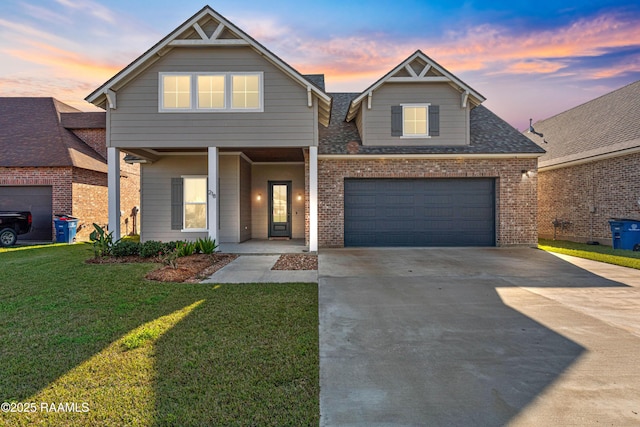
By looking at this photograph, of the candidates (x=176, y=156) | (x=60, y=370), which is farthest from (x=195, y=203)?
(x=60, y=370)

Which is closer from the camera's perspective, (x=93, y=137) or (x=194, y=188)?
(x=194, y=188)

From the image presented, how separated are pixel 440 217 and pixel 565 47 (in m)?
7.54

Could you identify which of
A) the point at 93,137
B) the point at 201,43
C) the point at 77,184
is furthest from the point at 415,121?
the point at 93,137

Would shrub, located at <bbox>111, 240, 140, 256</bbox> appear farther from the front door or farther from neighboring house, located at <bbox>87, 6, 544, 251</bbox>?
the front door

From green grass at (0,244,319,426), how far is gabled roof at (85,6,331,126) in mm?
6348

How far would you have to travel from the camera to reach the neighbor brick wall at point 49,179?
44.7 feet

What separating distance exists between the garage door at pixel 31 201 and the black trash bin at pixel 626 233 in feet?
70.6

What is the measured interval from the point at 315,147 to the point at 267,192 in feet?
15.8

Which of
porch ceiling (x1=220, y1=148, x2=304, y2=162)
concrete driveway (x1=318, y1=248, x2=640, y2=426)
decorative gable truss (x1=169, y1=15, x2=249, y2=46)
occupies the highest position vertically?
decorative gable truss (x1=169, y1=15, x2=249, y2=46)

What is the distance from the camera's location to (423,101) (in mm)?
11922

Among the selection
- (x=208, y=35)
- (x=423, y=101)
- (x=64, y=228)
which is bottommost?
(x=64, y=228)

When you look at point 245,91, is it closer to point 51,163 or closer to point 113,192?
point 113,192

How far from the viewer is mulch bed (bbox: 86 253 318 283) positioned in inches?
271

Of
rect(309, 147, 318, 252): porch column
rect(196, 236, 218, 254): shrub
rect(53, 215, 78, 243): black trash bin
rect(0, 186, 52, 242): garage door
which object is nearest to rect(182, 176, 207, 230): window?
rect(196, 236, 218, 254): shrub
